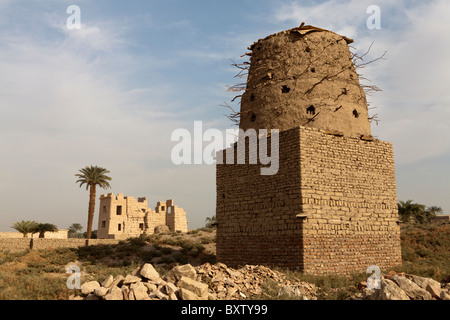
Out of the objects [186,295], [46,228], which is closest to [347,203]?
[186,295]

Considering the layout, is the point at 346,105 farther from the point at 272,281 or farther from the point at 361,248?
the point at 272,281

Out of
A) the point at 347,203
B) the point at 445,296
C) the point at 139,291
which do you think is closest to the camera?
the point at 139,291

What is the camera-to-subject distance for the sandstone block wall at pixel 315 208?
39.3 feet

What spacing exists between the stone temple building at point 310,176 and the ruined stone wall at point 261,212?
35 millimetres

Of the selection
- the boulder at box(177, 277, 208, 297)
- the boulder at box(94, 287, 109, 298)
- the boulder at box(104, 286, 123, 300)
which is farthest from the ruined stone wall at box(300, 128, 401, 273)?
the boulder at box(94, 287, 109, 298)

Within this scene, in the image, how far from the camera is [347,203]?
12.8 meters

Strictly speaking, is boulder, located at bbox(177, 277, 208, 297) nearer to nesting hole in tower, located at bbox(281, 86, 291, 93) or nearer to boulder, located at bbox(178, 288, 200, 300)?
boulder, located at bbox(178, 288, 200, 300)

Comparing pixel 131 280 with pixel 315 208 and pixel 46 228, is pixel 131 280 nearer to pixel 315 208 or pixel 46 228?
pixel 315 208

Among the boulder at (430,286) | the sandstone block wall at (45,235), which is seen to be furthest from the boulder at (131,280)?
the sandstone block wall at (45,235)

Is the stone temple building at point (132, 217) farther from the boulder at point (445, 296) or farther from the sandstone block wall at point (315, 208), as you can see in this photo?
the boulder at point (445, 296)

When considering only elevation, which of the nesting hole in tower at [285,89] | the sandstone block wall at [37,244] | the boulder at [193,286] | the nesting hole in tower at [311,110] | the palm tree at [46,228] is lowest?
the boulder at [193,286]

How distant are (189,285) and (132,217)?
36622 mm
